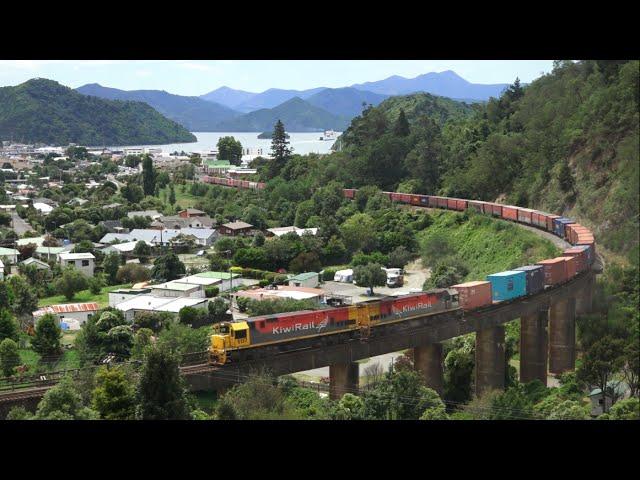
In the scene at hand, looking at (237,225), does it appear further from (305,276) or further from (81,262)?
(305,276)

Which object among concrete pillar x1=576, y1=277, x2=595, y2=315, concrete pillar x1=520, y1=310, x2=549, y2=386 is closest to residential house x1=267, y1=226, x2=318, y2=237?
concrete pillar x1=576, y1=277, x2=595, y2=315

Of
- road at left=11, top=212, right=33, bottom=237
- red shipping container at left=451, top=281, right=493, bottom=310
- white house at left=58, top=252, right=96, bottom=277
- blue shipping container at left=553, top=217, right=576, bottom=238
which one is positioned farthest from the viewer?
road at left=11, top=212, right=33, bottom=237

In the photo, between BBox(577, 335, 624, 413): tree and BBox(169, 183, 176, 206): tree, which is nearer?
BBox(577, 335, 624, 413): tree

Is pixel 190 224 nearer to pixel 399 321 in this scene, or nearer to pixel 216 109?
pixel 216 109

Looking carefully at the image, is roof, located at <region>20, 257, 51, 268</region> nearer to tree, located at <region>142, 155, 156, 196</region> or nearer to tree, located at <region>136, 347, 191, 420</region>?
tree, located at <region>142, 155, 156, 196</region>

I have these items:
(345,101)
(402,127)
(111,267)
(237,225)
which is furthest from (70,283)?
(345,101)
